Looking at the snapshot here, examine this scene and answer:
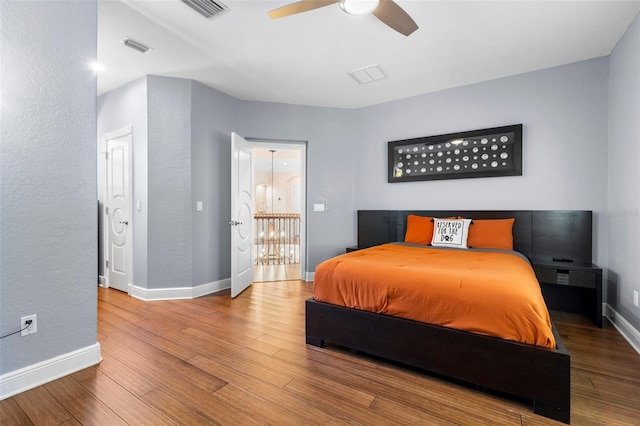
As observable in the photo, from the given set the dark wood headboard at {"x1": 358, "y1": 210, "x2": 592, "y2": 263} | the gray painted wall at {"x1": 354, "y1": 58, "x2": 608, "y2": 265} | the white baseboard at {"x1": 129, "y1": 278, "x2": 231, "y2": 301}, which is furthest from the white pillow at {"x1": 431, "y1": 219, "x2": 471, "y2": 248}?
the white baseboard at {"x1": 129, "y1": 278, "x2": 231, "y2": 301}

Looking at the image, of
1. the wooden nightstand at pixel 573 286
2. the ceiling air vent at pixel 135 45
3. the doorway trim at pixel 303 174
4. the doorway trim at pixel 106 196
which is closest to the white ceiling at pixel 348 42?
the ceiling air vent at pixel 135 45

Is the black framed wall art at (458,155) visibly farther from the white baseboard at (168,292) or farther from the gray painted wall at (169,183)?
the white baseboard at (168,292)

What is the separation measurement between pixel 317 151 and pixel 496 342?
3.48 metres

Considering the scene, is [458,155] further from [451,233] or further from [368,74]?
[368,74]

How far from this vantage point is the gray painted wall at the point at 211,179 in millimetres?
3594

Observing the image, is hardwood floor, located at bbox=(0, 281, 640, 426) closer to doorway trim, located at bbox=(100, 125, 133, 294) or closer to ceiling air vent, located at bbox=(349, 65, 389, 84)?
doorway trim, located at bbox=(100, 125, 133, 294)

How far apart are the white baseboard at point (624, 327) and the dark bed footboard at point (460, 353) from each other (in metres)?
1.21

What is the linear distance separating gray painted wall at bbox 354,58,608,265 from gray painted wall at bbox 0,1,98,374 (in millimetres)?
3487

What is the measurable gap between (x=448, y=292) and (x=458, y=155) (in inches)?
99.3

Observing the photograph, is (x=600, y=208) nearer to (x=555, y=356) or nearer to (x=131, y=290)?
(x=555, y=356)

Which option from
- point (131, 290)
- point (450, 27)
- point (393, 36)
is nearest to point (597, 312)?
point (450, 27)

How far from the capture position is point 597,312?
2.62 metres

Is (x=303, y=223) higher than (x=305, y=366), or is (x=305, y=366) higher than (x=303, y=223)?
(x=303, y=223)

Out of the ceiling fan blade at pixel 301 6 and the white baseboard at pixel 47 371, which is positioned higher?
the ceiling fan blade at pixel 301 6
